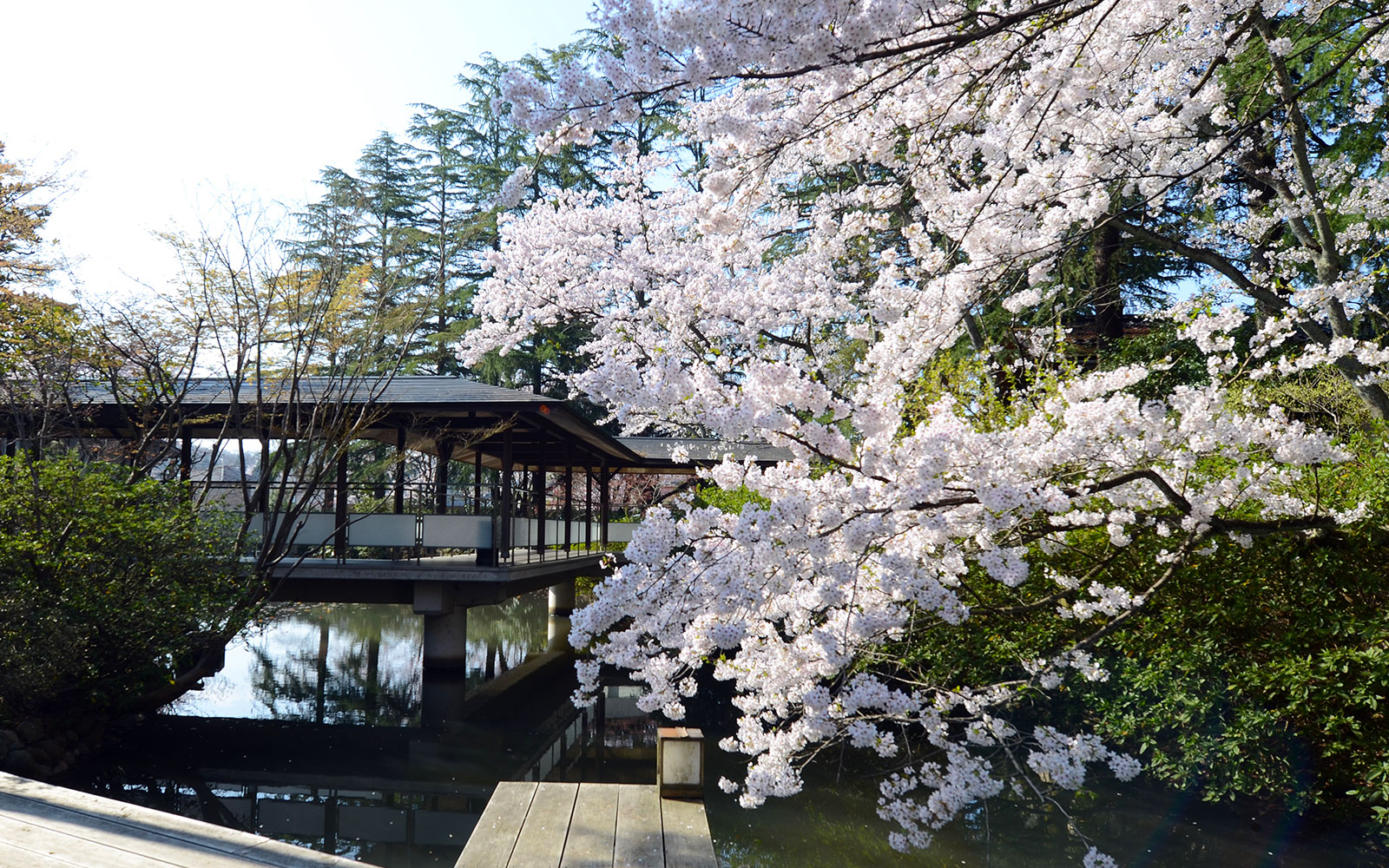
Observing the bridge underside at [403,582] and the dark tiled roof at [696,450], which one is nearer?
the bridge underside at [403,582]

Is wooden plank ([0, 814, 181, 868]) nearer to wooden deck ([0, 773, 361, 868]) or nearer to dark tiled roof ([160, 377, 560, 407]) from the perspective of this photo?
wooden deck ([0, 773, 361, 868])

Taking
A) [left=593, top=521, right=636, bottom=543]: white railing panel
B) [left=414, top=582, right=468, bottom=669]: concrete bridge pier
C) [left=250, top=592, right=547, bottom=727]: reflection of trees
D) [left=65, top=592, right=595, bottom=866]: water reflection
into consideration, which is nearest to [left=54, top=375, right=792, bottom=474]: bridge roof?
[left=414, top=582, right=468, bottom=669]: concrete bridge pier

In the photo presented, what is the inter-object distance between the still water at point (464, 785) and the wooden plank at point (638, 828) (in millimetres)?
1051

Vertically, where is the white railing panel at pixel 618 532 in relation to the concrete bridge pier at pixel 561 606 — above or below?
above

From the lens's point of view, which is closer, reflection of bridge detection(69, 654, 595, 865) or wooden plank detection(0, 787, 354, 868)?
wooden plank detection(0, 787, 354, 868)

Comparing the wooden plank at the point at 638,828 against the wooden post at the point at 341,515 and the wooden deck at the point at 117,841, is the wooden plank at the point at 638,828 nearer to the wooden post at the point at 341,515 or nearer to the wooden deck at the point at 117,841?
the wooden deck at the point at 117,841

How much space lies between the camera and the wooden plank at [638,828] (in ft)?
12.0

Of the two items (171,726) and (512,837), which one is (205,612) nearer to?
(171,726)

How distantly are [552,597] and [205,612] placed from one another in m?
9.68

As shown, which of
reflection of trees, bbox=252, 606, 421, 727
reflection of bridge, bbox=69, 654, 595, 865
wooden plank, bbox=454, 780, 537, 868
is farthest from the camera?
reflection of trees, bbox=252, 606, 421, 727

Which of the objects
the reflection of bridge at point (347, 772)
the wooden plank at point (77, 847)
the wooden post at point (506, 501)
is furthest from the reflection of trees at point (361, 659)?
the wooden plank at point (77, 847)

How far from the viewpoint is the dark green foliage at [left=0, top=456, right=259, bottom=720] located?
6145 mm

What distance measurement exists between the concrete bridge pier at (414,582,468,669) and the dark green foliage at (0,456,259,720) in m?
2.71

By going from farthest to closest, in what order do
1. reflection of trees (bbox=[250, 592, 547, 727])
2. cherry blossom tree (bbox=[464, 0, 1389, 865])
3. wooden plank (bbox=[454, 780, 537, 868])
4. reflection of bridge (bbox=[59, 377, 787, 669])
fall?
reflection of bridge (bbox=[59, 377, 787, 669]) → reflection of trees (bbox=[250, 592, 547, 727]) → wooden plank (bbox=[454, 780, 537, 868]) → cherry blossom tree (bbox=[464, 0, 1389, 865])
